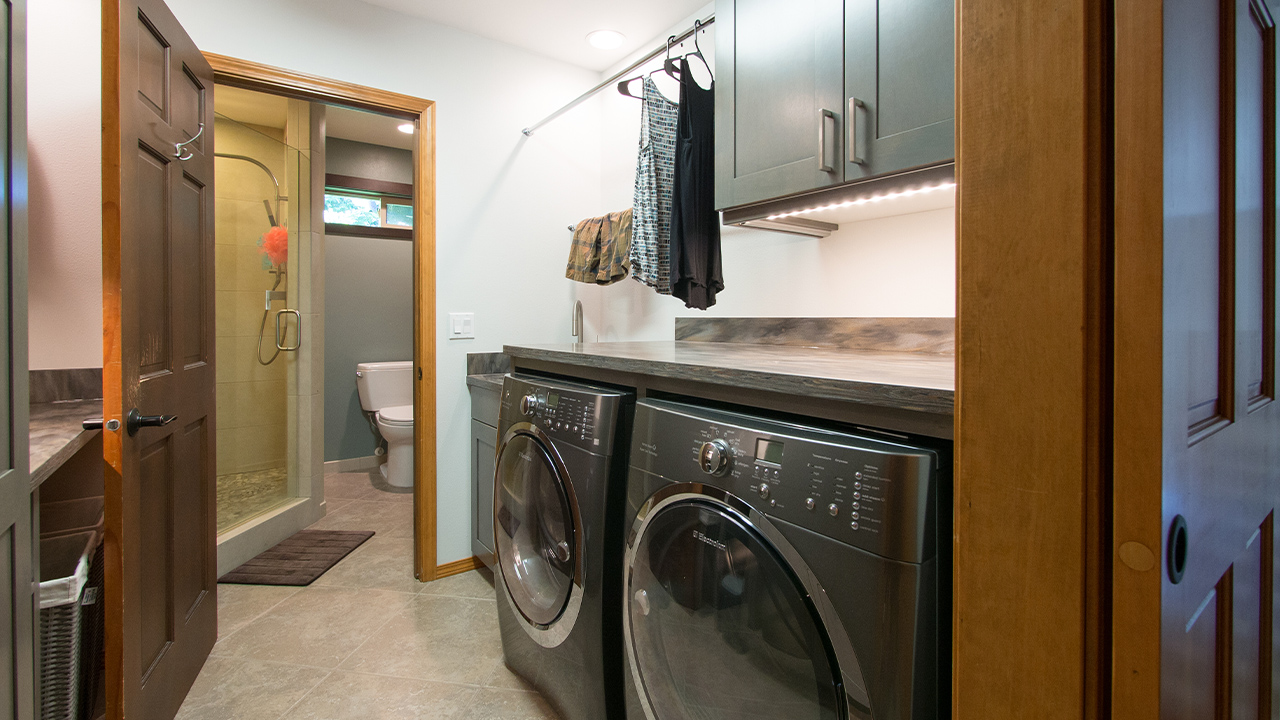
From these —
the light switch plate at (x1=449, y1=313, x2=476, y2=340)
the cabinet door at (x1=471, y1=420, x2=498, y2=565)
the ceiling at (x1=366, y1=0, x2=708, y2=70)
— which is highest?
the ceiling at (x1=366, y1=0, x2=708, y2=70)

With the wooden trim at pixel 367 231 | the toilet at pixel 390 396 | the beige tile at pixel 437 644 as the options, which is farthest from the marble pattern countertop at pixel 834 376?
the wooden trim at pixel 367 231

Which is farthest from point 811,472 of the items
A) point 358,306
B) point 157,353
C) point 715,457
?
point 358,306

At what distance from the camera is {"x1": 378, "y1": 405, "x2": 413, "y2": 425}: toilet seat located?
3.72m

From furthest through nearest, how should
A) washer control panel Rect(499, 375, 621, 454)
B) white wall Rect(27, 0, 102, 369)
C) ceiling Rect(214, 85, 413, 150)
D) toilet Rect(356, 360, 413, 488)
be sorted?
toilet Rect(356, 360, 413, 488)
ceiling Rect(214, 85, 413, 150)
white wall Rect(27, 0, 102, 369)
washer control panel Rect(499, 375, 621, 454)

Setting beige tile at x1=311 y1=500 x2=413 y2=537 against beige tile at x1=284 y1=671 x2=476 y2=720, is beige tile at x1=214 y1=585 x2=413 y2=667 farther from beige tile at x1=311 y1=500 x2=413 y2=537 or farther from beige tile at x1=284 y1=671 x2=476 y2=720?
beige tile at x1=311 y1=500 x2=413 y2=537

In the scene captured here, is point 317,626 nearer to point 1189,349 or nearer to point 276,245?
point 276,245

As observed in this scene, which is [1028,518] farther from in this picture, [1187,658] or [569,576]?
[569,576]

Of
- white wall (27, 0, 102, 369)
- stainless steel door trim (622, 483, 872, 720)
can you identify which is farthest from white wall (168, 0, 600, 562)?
stainless steel door trim (622, 483, 872, 720)

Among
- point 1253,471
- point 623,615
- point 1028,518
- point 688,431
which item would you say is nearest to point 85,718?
point 623,615

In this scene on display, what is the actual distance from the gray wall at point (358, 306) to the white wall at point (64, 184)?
94.2 inches

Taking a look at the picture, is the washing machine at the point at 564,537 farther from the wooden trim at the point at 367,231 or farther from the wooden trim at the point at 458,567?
the wooden trim at the point at 367,231

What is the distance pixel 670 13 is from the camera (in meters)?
2.42

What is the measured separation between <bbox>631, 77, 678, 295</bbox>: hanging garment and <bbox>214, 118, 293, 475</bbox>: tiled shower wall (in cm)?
210

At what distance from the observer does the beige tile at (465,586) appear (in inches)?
96.4
